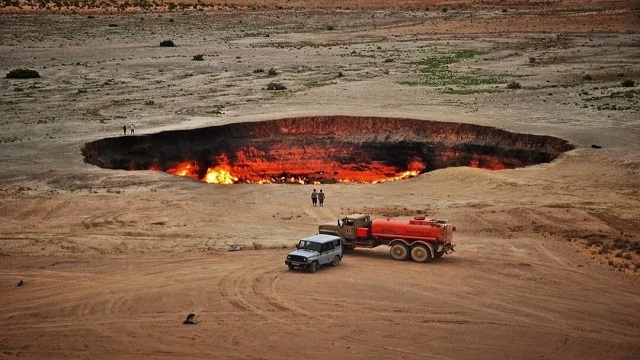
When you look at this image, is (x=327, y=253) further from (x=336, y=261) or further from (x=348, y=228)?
(x=348, y=228)

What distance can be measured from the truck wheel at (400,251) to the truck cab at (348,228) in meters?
1.35

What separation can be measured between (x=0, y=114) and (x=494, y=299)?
43.0 m

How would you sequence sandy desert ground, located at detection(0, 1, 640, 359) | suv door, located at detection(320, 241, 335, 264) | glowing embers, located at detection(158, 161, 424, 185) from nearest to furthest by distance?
sandy desert ground, located at detection(0, 1, 640, 359)
suv door, located at detection(320, 241, 335, 264)
glowing embers, located at detection(158, 161, 424, 185)

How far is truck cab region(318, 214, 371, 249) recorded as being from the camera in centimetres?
3170

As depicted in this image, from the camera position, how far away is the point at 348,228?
31797 mm

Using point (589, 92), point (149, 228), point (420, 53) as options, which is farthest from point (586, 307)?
point (420, 53)

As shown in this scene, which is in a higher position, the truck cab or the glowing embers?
the truck cab

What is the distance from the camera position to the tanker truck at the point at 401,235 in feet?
100

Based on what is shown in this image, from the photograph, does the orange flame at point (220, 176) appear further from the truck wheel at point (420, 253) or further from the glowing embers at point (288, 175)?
the truck wheel at point (420, 253)

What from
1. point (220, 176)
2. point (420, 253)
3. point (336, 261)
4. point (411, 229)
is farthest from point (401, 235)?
point (220, 176)

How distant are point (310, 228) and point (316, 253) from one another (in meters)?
6.57

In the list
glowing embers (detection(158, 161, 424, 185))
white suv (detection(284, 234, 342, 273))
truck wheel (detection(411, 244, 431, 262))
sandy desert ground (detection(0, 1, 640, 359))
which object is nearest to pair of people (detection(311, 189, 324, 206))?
sandy desert ground (detection(0, 1, 640, 359))

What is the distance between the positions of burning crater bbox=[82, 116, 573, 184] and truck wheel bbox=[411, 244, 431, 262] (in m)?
19.7

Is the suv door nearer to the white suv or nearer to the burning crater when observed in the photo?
the white suv
